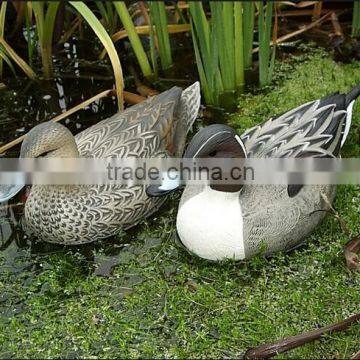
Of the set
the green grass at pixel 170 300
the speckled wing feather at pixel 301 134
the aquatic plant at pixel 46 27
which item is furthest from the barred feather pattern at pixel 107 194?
the aquatic plant at pixel 46 27

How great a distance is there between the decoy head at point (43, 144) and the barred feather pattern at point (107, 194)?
16 centimetres

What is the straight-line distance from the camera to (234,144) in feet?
12.0

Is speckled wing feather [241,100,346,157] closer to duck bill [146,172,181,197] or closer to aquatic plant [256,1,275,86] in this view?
duck bill [146,172,181,197]

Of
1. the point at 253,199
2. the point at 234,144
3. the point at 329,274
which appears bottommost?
the point at 329,274

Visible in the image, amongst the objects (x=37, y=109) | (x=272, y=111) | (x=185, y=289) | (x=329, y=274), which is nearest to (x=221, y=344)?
(x=185, y=289)

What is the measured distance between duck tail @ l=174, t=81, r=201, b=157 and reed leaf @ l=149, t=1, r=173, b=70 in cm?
56

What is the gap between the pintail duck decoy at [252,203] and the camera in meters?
3.64

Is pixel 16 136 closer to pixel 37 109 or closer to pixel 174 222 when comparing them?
pixel 37 109

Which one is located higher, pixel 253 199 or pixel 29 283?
pixel 253 199

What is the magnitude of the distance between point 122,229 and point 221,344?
1017 mm

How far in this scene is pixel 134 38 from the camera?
4.86 meters

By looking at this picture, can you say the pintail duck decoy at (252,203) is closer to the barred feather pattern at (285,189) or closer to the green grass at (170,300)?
the barred feather pattern at (285,189)

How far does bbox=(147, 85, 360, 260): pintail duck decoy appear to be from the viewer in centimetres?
364

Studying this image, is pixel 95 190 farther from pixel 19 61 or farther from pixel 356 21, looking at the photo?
pixel 356 21
